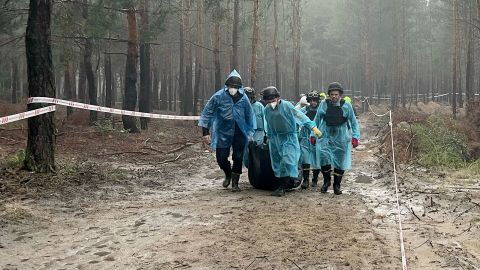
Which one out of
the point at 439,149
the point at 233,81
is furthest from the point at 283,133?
the point at 439,149

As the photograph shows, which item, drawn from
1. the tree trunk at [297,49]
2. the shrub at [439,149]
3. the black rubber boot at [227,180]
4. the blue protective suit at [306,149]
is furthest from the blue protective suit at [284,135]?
the tree trunk at [297,49]

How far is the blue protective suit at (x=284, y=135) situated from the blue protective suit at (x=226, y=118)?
0.37 metres

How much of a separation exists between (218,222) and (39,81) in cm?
427

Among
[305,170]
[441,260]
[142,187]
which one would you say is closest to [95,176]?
[142,187]

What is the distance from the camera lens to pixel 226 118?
847 cm

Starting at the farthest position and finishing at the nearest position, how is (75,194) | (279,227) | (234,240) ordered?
(75,194)
(279,227)
(234,240)

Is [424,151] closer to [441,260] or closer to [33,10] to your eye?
[441,260]

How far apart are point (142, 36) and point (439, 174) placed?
11921 mm

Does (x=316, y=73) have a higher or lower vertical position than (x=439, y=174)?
higher

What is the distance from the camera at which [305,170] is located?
380 inches

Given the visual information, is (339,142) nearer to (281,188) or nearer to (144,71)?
(281,188)

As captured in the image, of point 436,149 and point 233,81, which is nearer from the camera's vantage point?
point 233,81

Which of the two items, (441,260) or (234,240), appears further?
(234,240)

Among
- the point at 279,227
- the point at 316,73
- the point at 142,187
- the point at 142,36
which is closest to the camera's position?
the point at 279,227
